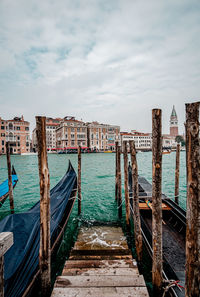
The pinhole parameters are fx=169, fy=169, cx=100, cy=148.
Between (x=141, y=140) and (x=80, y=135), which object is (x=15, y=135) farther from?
→ (x=141, y=140)

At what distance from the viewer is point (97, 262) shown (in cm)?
268

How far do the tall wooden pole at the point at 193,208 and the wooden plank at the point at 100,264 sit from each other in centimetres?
109

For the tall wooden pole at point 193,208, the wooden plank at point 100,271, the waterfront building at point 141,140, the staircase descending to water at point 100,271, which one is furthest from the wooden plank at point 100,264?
the waterfront building at point 141,140

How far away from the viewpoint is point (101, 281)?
2.11 metres

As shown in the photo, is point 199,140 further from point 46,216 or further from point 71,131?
point 71,131

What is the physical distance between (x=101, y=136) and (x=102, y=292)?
4748cm

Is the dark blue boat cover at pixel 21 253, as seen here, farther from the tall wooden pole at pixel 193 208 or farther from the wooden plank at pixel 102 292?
the tall wooden pole at pixel 193 208

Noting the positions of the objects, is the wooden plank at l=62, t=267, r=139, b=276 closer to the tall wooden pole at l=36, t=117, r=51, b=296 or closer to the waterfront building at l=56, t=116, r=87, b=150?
the tall wooden pole at l=36, t=117, r=51, b=296

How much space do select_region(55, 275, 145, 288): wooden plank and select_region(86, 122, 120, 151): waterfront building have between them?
150 feet

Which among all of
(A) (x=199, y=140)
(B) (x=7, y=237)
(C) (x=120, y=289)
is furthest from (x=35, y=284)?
(A) (x=199, y=140)

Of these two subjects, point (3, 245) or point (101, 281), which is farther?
point (101, 281)

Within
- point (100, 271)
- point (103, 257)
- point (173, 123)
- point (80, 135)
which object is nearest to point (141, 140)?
point (80, 135)

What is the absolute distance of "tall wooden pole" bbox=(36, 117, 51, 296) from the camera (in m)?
2.23

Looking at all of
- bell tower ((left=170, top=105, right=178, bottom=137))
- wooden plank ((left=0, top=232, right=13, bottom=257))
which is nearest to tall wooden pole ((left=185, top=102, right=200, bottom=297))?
wooden plank ((left=0, top=232, right=13, bottom=257))
